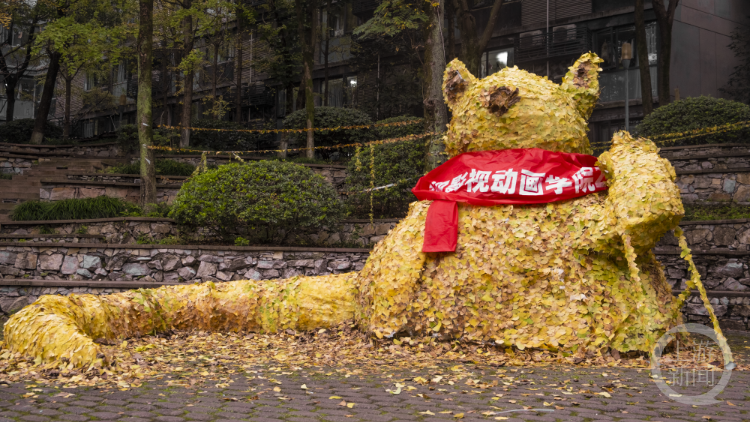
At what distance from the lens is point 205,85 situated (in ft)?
94.3

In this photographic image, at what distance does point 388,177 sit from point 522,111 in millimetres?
7160

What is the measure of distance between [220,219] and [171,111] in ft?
77.2

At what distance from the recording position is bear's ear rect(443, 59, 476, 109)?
19.7 feet

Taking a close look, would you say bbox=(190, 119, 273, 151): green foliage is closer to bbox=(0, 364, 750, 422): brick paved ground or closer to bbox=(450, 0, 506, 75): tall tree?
bbox=(450, 0, 506, 75): tall tree

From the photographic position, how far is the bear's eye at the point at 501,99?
5.49 m

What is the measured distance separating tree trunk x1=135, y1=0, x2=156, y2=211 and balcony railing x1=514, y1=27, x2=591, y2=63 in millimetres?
13045

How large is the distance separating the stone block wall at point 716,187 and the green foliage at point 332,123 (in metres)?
8.74

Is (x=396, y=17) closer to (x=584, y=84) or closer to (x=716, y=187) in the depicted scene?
(x=716, y=187)

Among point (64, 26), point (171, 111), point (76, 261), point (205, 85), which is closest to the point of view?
point (76, 261)

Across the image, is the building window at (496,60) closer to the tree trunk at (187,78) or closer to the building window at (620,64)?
the building window at (620,64)

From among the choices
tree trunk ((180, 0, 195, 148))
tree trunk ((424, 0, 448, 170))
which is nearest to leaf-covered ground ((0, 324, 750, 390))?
tree trunk ((424, 0, 448, 170))

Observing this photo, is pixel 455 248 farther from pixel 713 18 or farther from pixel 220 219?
pixel 713 18

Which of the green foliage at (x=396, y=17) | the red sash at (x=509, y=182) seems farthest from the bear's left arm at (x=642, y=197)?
the green foliage at (x=396, y=17)

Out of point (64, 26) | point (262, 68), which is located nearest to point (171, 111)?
point (262, 68)
